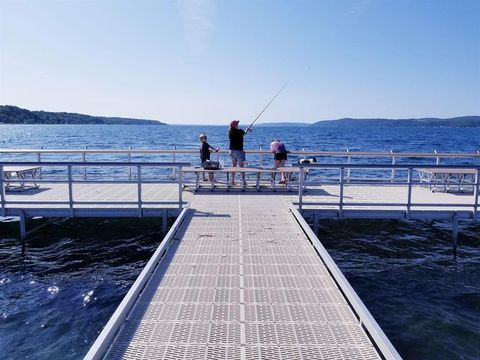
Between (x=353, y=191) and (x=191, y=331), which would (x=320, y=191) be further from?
(x=191, y=331)

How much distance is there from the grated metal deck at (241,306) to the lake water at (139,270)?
177cm

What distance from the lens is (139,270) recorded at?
28.0ft

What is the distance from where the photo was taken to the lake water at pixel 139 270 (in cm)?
603

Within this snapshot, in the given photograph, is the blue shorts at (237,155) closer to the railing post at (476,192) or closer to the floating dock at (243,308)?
Result: the floating dock at (243,308)

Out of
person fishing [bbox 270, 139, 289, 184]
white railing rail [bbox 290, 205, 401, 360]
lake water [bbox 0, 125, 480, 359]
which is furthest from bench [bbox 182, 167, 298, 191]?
white railing rail [bbox 290, 205, 401, 360]

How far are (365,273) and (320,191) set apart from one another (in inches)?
132

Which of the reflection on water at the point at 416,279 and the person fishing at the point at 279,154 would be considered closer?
the reflection on water at the point at 416,279

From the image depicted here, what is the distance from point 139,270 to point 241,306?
452 centimetres

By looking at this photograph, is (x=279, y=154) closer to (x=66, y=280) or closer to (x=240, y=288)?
(x=66, y=280)

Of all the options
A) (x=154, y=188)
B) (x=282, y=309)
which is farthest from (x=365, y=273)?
(x=154, y=188)

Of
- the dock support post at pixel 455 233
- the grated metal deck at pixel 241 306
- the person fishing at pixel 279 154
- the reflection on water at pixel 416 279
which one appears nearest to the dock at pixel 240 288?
the grated metal deck at pixel 241 306

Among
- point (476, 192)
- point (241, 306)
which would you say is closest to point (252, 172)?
point (476, 192)

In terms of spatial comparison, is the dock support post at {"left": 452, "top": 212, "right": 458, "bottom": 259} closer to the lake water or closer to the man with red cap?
the lake water

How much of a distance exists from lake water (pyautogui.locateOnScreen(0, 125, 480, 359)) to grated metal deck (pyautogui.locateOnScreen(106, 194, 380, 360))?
1770 millimetres
